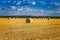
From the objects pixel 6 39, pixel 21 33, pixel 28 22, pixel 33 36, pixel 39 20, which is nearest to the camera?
pixel 6 39

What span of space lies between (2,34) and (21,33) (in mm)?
511

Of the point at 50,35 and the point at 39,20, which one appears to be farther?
the point at 39,20

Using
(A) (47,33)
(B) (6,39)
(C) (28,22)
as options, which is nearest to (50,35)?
(A) (47,33)

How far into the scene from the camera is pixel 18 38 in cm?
431

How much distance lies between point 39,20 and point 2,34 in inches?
113

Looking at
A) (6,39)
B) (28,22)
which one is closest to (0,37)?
(6,39)

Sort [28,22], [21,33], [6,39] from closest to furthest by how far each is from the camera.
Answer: [6,39] → [21,33] → [28,22]

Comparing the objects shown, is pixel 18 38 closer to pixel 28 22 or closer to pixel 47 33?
pixel 47 33

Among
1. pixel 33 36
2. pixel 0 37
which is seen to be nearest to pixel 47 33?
pixel 33 36

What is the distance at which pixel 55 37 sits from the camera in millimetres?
4484

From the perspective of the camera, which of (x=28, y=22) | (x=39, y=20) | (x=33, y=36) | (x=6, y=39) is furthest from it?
(x=39, y=20)

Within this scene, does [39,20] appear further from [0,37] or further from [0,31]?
[0,37]

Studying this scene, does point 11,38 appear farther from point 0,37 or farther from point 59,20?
point 59,20

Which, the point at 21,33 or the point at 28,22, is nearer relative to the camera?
the point at 21,33
